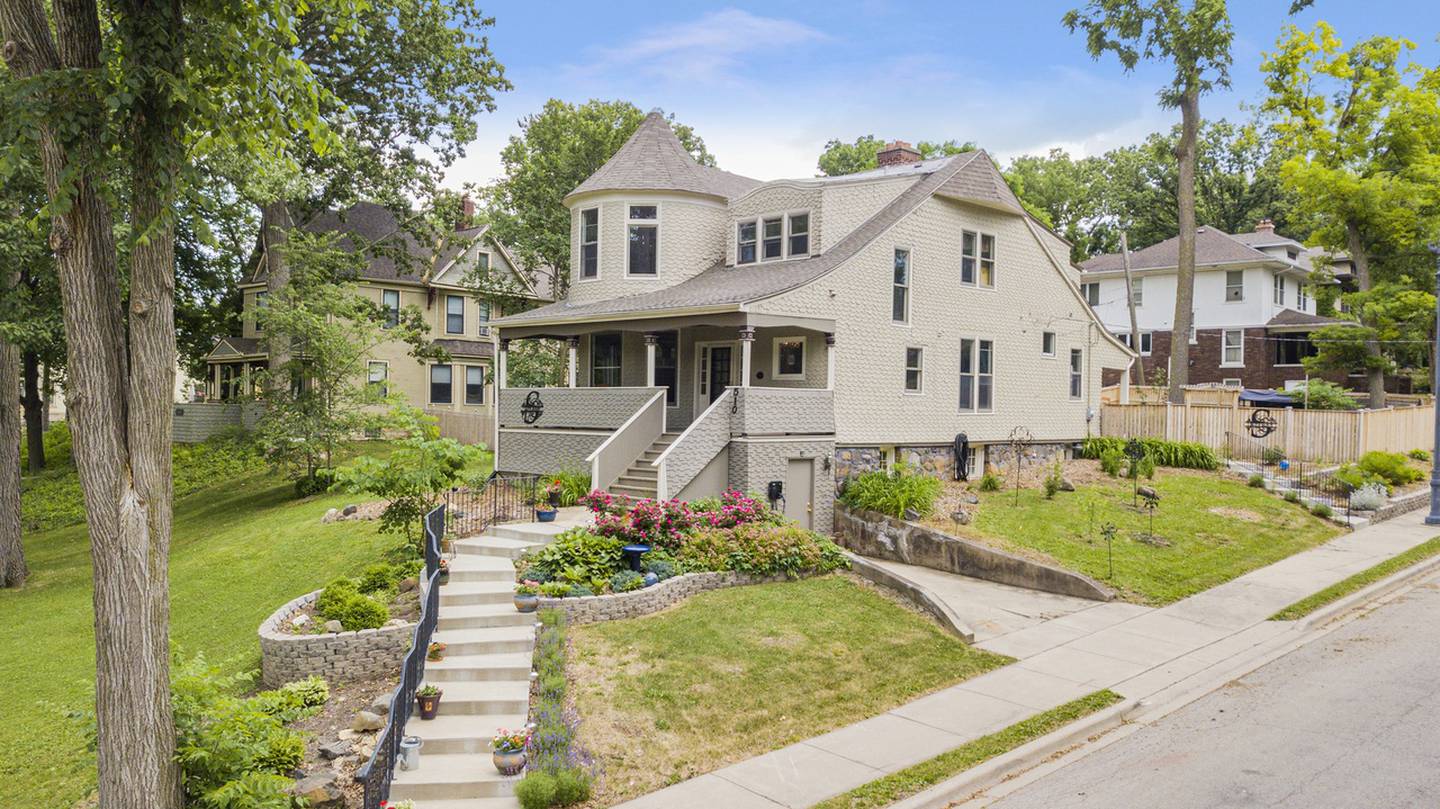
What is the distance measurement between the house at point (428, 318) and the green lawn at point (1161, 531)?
2316cm

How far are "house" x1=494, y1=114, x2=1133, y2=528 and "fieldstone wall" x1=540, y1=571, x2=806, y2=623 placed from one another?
2957 millimetres

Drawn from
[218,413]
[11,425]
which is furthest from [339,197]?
[218,413]

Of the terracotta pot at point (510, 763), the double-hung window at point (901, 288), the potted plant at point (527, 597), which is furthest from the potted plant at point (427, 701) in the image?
the double-hung window at point (901, 288)

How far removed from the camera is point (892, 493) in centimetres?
1797

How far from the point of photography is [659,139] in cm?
2391

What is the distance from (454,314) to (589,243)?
18145 mm

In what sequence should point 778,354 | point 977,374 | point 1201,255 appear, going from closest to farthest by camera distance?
point 778,354, point 977,374, point 1201,255

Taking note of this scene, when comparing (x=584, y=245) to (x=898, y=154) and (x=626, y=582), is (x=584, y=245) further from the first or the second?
(x=626, y=582)

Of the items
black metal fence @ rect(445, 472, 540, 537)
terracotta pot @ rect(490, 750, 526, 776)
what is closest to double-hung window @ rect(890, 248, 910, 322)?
black metal fence @ rect(445, 472, 540, 537)

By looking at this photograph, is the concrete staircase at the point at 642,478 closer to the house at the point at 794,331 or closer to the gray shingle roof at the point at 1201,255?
the house at the point at 794,331

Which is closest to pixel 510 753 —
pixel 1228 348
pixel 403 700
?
pixel 403 700

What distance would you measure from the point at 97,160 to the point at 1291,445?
91.1ft

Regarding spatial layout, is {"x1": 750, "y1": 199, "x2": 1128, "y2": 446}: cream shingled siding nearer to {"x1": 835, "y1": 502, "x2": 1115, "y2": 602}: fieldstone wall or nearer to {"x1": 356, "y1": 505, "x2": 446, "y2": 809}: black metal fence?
{"x1": 835, "y1": 502, "x2": 1115, "y2": 602}: fieldstone wall

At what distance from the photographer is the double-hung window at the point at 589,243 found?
75.6 ft
